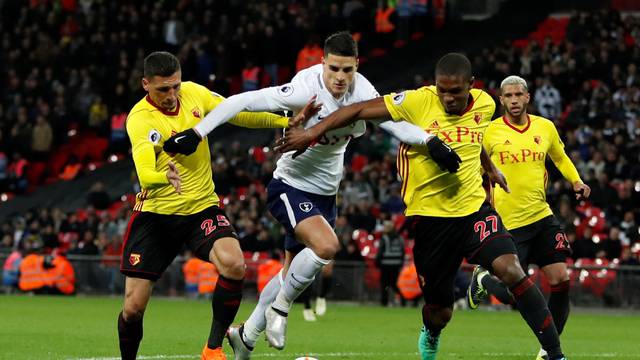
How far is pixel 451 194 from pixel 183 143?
6.96ft

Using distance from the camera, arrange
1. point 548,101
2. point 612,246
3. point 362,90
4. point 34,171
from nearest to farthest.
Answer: point 362,90 < point 612,246 < point 548,101 < point 34,171

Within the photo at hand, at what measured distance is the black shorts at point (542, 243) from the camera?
494 inches

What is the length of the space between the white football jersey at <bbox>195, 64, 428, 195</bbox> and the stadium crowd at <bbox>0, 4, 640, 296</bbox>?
42.8ft

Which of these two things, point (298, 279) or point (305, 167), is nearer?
point (298, 279)

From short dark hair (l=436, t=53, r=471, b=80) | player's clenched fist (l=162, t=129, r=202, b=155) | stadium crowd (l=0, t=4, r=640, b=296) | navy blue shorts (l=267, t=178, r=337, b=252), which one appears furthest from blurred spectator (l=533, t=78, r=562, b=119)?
player's clenched fist (l=162, t=129, r=202, b=155)

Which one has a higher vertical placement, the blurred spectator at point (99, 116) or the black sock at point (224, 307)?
the blurred spectator at point (99, 116)

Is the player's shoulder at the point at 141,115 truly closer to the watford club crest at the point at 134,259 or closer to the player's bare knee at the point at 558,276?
the watford club crest at the point at 134,259

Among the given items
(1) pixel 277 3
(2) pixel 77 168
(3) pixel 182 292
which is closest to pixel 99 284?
(3) pixel 182 292

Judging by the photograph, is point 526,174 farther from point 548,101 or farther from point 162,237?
point 548,101

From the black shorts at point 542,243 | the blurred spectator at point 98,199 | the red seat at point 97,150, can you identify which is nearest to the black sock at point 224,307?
the black shorts at point 542,243

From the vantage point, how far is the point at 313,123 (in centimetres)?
1054

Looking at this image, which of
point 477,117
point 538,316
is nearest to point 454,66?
point 477,117

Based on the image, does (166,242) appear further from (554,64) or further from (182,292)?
(554,64)

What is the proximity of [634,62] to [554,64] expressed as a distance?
1.66 m
